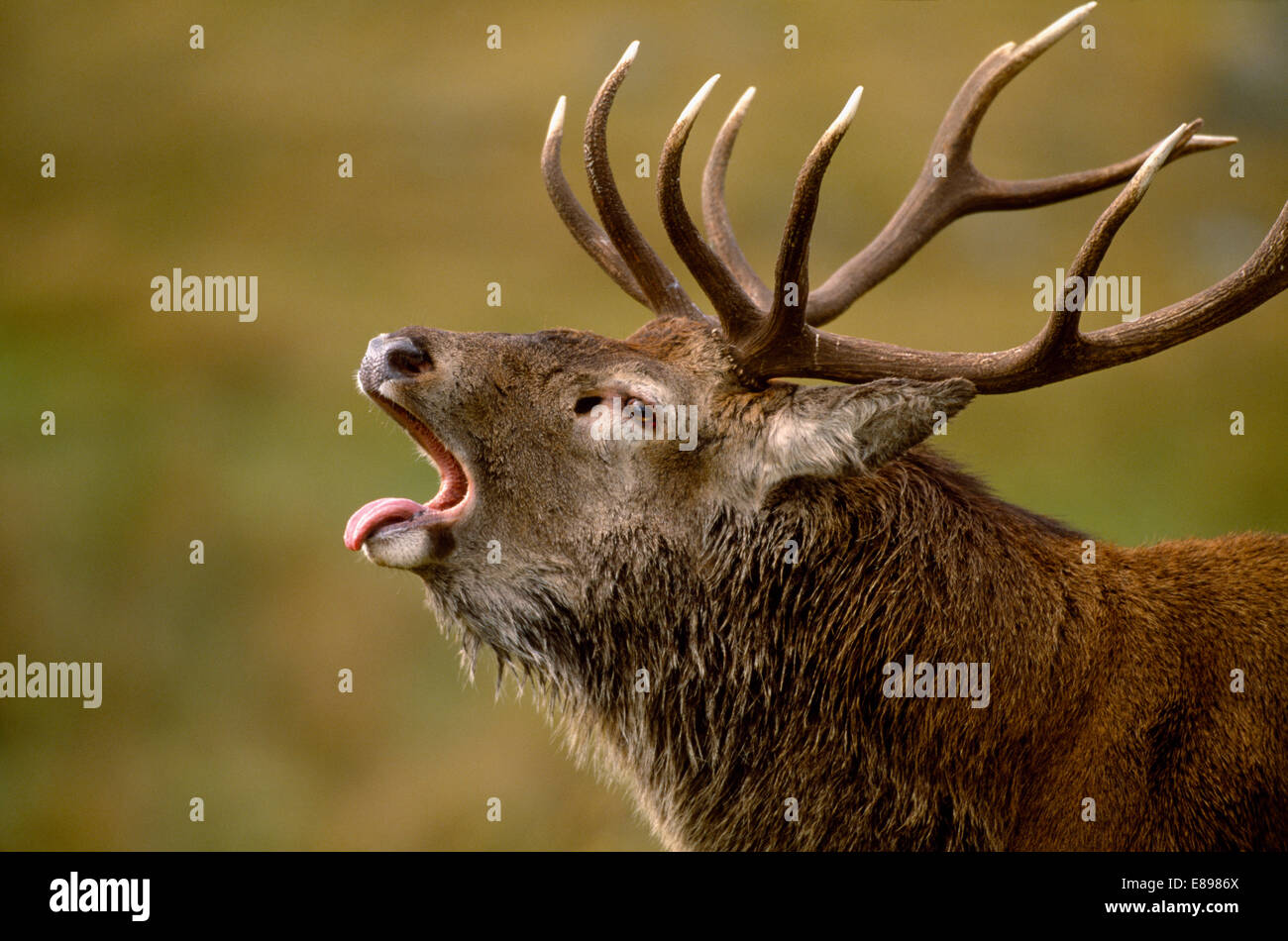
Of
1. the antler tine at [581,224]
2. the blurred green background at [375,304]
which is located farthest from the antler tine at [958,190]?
the blurred green background at [375,304]

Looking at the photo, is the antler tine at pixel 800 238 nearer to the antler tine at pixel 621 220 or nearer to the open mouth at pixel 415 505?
the antler tine at pixel 621 220

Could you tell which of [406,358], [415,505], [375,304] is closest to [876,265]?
[406,358]

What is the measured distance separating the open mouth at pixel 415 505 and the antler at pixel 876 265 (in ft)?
2.90

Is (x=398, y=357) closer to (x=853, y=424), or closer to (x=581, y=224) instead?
(x=581, y=224)

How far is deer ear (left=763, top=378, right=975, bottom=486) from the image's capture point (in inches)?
138

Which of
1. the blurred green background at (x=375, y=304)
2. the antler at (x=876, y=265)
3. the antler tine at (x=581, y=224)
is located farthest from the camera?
the blurred green background at (x=375, y=304)

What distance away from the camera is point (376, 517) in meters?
3.78

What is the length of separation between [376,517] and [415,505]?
0.40 feet

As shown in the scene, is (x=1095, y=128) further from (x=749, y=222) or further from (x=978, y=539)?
(x=978, y=539)

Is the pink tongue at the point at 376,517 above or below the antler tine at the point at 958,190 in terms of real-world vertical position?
below

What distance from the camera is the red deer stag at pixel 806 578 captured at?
11.8 feet

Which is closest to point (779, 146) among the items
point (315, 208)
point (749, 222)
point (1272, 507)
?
point (749, 222)

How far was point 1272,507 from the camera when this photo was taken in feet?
34.6

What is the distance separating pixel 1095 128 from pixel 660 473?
10597mm
